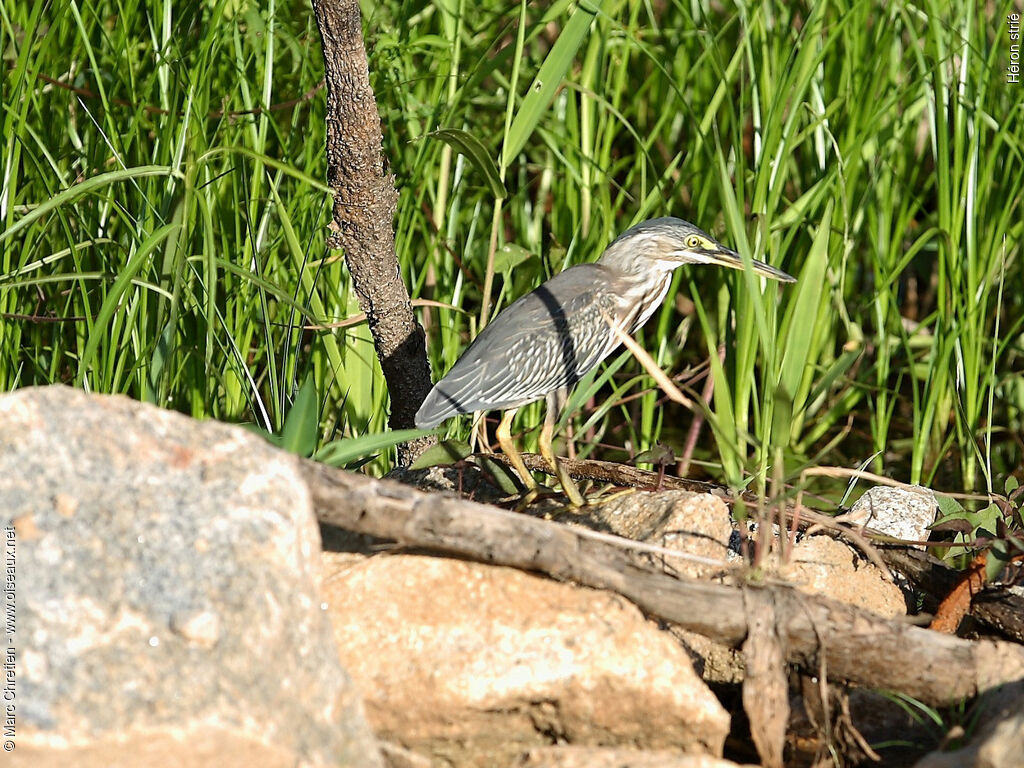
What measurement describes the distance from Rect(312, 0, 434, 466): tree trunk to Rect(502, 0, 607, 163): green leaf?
0.36 m

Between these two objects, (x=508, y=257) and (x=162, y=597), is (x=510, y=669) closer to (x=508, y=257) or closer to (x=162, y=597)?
(x=162, y=597)

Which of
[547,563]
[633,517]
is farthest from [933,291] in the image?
[547,563]

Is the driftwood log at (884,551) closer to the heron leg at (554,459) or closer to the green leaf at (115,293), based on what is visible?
the heron leg at (554,459)

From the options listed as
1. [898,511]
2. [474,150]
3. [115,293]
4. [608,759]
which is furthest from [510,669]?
[898,511]

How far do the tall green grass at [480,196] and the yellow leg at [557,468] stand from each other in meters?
0.07

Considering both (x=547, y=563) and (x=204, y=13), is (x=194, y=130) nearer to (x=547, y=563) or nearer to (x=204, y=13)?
(x=204, y=13)

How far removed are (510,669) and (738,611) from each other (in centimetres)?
40

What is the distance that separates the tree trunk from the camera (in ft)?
8.33

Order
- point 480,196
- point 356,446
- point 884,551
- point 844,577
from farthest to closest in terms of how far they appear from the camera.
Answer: point 480,196
point 884,551
point 844,577
point 356,446

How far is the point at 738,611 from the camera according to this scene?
6.42ft

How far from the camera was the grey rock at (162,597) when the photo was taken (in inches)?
58.7

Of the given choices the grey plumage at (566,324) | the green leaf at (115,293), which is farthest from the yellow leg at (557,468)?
the green leaf at (115,293)

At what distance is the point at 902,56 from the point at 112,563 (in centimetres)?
370

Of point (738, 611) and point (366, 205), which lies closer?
point (738, 611)
